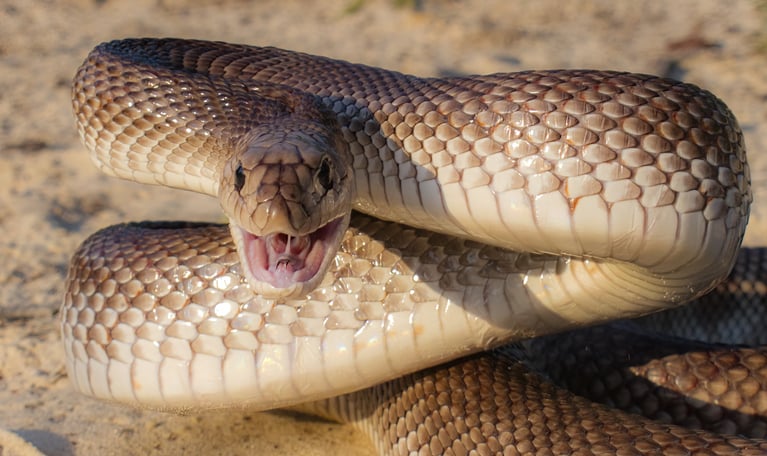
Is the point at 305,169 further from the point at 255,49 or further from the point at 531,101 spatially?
the point at 255,49

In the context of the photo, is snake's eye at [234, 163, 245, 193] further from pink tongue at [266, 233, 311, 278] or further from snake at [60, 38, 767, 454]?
pink tongue at [266, 233, 311, 278]

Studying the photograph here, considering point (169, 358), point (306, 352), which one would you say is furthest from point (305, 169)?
point (169, 358)

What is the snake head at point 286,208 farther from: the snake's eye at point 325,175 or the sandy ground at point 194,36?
the sandy ground at point 194,36

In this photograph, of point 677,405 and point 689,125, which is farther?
point 677,405

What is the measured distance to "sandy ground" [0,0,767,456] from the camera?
4.28 m

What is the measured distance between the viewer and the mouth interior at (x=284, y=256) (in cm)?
302

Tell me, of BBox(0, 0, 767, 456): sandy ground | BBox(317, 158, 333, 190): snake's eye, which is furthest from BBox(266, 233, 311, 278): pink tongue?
BBox(0, 0, 767, 456): sandy ground

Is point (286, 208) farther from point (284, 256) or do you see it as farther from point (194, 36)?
point (194, 36)

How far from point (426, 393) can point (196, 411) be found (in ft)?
3.20

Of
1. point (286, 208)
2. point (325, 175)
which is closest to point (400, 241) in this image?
point (325, 175)

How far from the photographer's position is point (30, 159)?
7598 millimetres

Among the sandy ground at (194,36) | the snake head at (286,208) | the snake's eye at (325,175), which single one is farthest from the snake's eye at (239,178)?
the sandy ground at (194,36)

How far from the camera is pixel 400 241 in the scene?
3.74 meters

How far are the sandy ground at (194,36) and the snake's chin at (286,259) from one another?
1.33 meters
